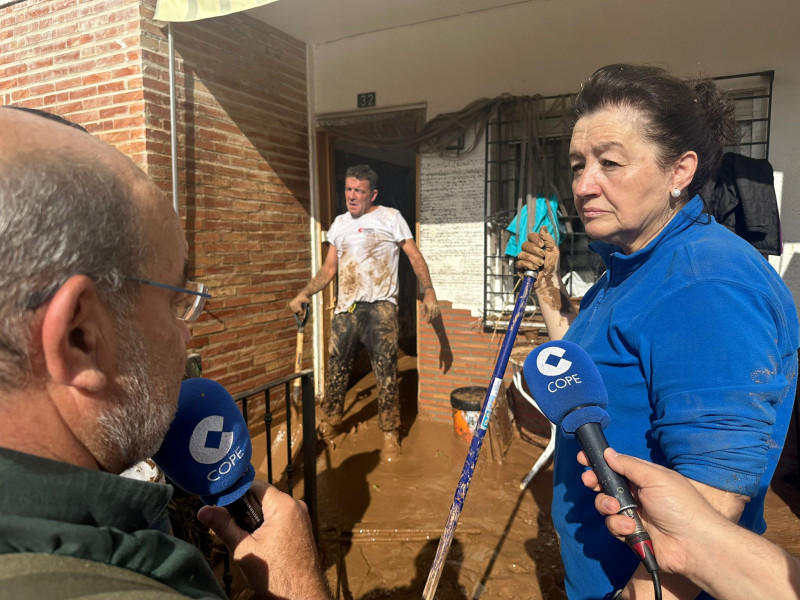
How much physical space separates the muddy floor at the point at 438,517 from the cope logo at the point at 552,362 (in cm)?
198

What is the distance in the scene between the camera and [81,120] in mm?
3908

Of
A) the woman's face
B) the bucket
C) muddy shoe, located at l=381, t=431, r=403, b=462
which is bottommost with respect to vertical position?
muddy shoe, located at l=381, t=431, r=403, b=462

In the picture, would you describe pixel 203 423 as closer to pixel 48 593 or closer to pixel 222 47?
pixel 48 593

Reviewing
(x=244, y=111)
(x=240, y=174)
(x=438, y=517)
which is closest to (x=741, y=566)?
(x=438, y=517)

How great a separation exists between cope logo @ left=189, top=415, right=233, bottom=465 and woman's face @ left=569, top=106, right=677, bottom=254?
1151 mm

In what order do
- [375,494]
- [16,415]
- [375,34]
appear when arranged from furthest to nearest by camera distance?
[375,34] → [375,494] → [16,415]

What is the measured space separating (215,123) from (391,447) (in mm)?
3165

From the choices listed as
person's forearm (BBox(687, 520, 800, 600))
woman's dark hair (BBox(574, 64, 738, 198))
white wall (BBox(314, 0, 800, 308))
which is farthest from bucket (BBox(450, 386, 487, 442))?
person's forearm (BBox(687, 520, 800, 600))

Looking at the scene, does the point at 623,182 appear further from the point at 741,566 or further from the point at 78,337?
the point at 78,337

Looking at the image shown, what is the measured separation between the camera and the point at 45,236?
1.99 ft

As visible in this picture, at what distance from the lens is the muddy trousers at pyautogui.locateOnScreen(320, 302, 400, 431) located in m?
4.46

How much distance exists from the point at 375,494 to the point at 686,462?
3.09m

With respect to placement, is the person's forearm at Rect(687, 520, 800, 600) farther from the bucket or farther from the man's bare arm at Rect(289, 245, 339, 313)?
the man's bare arm at Rect(289, 245, 339, 313)

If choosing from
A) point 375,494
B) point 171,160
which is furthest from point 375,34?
point 375,494
